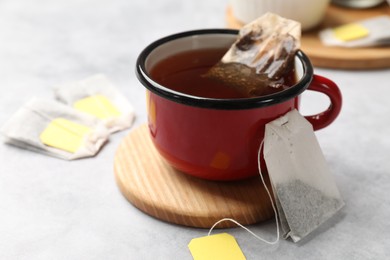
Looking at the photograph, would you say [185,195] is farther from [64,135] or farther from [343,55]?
[343,55]

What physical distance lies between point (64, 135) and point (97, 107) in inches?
4.1

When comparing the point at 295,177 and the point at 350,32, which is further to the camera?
the point at 350,32

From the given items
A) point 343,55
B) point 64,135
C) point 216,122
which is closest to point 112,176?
point 64,135

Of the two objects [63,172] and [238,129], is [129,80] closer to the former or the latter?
[63,172]

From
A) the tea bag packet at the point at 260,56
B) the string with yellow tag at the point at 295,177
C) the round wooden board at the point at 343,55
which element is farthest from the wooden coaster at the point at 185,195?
the round wooden board at the point at 343,55

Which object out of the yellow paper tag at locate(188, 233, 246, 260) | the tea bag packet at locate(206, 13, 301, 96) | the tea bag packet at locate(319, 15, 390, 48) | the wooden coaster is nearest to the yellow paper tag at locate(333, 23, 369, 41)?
the tea bag packet at locate(319, 15, 390, 48)

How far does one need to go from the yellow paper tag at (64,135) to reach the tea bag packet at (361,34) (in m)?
0.54

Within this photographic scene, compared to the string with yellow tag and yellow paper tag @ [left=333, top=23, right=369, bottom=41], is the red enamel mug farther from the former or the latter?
yellow paper tag @ [left=333, top=23, right=369, bottom=41]

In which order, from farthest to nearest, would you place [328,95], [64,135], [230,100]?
[64,135] → [328,95] → [230,100]

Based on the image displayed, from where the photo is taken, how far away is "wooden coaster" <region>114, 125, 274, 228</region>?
2.51 feet

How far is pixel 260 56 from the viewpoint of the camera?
845 millimetres

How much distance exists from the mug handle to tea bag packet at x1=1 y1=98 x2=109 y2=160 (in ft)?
1.11

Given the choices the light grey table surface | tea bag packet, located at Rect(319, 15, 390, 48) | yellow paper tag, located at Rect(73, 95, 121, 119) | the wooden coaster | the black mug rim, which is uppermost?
the black mug rim

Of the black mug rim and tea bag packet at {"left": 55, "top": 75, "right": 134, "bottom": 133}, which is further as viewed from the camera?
tea bag packet at {"left": 55, "top": 75, "right": 134, "bottom": 133}
